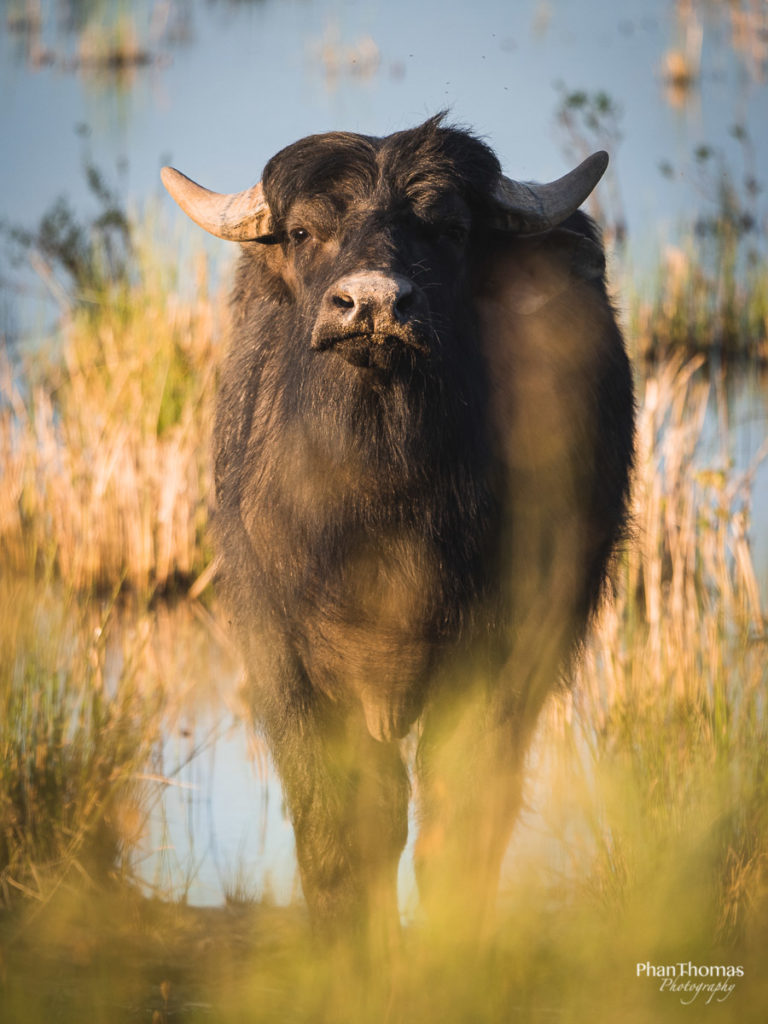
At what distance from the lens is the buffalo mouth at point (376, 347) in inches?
136

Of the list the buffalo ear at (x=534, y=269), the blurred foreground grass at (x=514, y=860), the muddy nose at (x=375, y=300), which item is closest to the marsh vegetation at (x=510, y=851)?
the blurred foreground grass at (x=514, y=860)

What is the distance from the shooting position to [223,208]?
4.48 meters

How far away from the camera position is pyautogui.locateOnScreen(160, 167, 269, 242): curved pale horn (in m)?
4.34

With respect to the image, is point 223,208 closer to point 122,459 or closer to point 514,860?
point 514,860

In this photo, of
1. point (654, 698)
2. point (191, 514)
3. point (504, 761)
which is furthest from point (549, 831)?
point (191, 514)

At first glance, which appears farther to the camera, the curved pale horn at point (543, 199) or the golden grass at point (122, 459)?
the golden grass at point (122, 459)

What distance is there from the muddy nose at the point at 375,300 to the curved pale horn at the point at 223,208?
1.00 metres

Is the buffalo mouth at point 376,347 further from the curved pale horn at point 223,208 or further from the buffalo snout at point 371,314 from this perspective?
the curved pale horn at point 223,208

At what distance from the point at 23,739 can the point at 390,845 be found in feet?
4.23

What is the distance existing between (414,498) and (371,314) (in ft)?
2.35

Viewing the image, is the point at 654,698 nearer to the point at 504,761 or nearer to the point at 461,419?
the point at 504,761

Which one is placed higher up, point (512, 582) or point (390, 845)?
point (512, 582)

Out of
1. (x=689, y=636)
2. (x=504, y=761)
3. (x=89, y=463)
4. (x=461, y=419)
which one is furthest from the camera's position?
(x=89, y=463)

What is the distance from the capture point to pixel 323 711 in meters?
4.25
